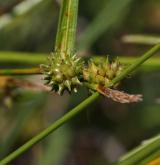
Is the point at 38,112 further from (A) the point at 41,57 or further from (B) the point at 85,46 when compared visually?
→ (A) the point at 41,57

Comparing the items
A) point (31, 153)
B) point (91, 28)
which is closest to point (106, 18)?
point (91, 28)

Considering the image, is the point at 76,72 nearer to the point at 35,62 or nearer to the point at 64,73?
the point at 64,73

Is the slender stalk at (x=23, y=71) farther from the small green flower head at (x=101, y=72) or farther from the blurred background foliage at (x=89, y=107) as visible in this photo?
the blurred background foliage at (x=89, y=107)

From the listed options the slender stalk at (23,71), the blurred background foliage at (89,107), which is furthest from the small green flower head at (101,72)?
the blurred background foliage at (89,107)

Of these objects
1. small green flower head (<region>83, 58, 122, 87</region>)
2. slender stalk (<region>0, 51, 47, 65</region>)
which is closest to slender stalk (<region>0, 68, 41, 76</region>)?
small green flower head (<region>83, 58, 122, 87</region>)

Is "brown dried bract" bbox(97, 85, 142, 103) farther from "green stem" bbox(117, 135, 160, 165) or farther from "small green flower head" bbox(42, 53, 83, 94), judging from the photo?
"green stem" bbox(117, 135, 160, 165)
